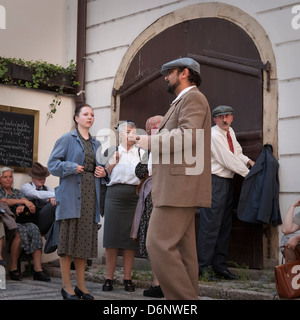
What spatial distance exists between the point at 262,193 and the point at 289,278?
1.45 meters

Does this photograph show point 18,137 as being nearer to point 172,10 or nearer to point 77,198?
point 172,10

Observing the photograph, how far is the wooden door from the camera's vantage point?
287 inches

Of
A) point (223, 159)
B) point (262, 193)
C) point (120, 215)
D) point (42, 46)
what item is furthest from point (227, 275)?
point (42, 46)

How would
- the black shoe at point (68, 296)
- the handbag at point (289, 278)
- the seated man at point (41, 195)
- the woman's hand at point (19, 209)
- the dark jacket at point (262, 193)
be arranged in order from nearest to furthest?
the handbag at point (289, 278)
the black shoe at point (68, 296)
the dark jacket at point (262, 193)
the woman's hand at point (19, 209)
the seated man at point (41, 195)

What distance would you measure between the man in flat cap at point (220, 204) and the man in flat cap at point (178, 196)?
7.93 feet

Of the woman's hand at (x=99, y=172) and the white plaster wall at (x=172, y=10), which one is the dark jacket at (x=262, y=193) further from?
the woman's hand at (x=99, y=172)


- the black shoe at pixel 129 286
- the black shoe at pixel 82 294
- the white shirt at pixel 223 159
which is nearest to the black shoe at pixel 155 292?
the black shoe at pixel 129 286

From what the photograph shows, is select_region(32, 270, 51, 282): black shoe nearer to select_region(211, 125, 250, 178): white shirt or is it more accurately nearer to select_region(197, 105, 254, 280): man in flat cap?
select_region(197, 105, 254, 280): man in flat cap

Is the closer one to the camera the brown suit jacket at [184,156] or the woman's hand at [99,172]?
the brown suit jacket at [184,156]

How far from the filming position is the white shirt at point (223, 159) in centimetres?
688

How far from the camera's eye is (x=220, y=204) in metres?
6.91
